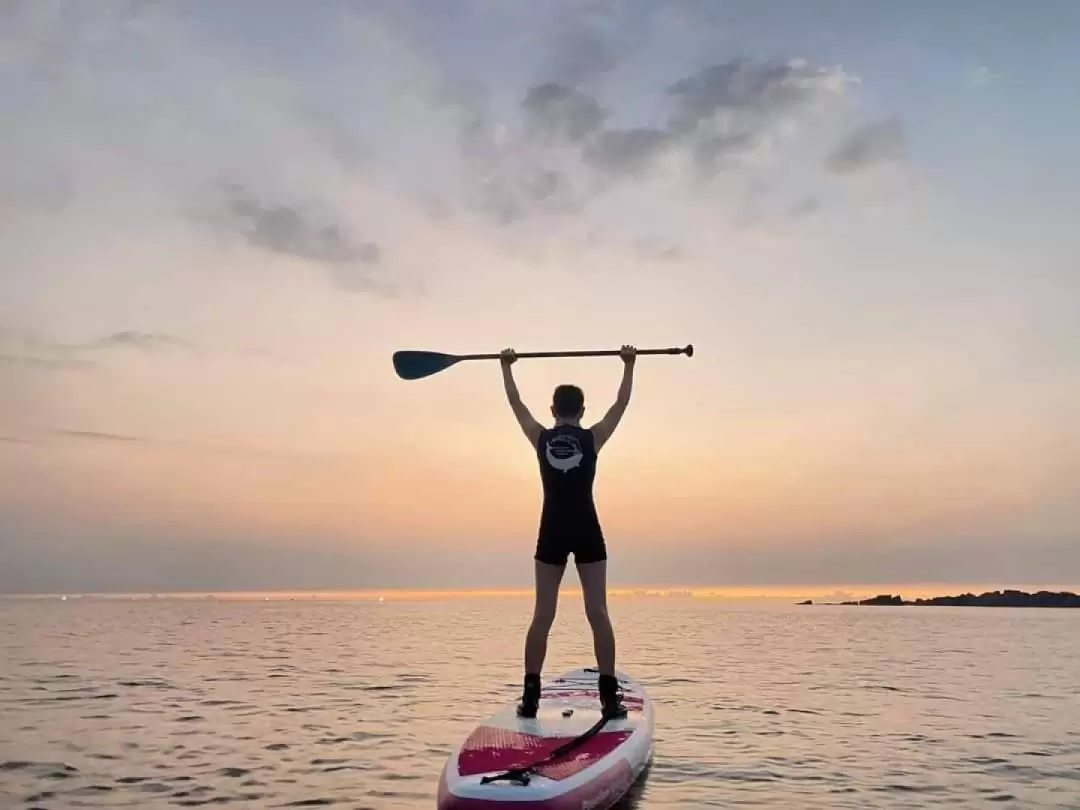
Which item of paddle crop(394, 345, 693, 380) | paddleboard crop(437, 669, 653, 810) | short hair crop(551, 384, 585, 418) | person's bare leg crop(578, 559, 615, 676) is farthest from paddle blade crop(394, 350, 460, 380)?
paddleboard crop(437, 669, 653, 810)

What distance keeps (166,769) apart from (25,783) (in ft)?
4.41

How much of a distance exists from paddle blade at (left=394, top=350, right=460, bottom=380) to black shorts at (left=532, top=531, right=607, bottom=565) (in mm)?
2893

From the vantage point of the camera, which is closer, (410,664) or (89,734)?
(89,734)

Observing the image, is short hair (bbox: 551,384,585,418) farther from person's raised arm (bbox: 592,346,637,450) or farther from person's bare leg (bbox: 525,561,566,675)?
person's bare leg (bbox: 525,561,566,675)

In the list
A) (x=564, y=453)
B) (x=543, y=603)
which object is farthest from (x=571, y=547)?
(x=564, y=453)

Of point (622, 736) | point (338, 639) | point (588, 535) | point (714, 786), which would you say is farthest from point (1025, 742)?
point (338, 639)

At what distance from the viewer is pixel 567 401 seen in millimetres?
8852

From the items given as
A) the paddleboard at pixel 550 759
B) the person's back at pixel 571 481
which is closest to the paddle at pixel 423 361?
the person's back at pixel 571 481

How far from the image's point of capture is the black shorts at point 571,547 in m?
8.63

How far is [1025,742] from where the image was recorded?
1290cm

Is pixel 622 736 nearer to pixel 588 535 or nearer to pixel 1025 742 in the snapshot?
pixel 588 535

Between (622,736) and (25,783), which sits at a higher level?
(622,736)

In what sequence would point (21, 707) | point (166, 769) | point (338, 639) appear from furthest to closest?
point (338, 639)
point (21, 707)
point (166, 769)

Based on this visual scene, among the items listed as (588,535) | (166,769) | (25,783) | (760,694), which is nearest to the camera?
(588,535)
